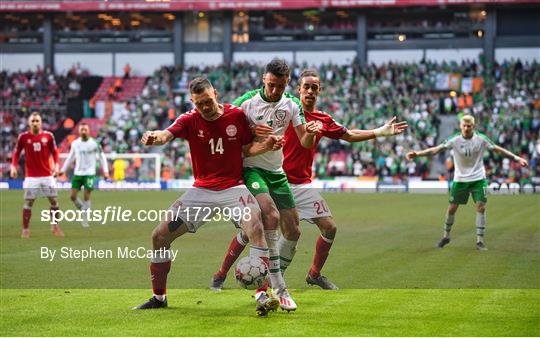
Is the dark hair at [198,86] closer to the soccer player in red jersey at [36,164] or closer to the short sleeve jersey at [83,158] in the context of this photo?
the soccer player in red jersey at [36,164]

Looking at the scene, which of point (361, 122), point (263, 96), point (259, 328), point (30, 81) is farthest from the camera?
point (30, 81)

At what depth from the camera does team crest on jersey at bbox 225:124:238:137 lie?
1037 centimetres

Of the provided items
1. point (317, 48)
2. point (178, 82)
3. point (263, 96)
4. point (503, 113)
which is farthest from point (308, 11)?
point (263, 96)

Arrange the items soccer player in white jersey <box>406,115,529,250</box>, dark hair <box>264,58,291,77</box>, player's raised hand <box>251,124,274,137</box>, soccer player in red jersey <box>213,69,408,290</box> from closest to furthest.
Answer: player's raised hand <box>251,124,274,137</box>, dark hair <box>264,58,291,77</box>, soccer player in red jersey <box>213,69,408,290</box>, soccer player in white jersey <box>406,115,529,250</box>

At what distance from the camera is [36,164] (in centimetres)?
2091

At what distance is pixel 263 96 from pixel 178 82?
51251 mm

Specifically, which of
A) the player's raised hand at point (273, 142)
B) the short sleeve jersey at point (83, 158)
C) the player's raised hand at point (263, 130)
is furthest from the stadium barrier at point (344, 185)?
the player's raised hand at point (273, 142)

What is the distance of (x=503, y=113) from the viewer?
52.2 metres

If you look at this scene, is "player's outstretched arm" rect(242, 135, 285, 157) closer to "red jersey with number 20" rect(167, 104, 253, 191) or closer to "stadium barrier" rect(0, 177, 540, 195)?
"red jersey with number 20" rect(167, 104, 253, 191)

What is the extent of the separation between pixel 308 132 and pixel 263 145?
530 mm

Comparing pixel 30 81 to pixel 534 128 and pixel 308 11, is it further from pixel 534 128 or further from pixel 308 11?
pixel 534 128

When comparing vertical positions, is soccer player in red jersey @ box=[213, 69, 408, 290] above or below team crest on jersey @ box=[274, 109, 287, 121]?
below

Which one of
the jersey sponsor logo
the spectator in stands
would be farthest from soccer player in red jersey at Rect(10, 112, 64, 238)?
the spectator in stands

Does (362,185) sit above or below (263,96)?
below
